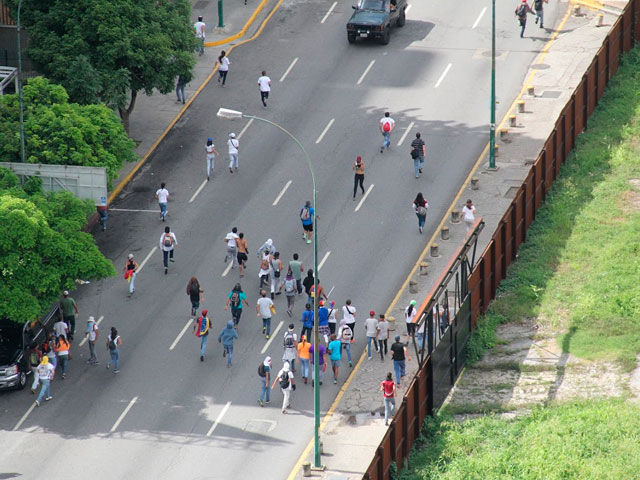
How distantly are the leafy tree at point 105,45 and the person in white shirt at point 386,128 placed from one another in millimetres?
7401

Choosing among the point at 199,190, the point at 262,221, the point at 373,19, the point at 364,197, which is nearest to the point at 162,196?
the point at 199,190

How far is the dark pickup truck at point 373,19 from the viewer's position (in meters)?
62.5

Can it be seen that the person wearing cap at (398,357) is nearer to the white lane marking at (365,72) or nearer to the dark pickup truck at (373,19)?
the white lane marking at (365,72)

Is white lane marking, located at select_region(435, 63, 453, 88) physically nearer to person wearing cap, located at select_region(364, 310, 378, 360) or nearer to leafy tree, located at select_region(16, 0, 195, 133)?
leafy tree, located at select_region(16, 0, 195, 133)

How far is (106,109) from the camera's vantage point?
4972cm

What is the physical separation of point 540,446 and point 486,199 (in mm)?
16161

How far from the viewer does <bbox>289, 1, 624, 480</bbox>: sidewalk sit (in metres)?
40.5

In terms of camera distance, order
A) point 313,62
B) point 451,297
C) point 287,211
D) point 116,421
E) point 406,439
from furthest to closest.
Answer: point 313,62, point 287,211, point 451,297, point 116,421, point 406,439

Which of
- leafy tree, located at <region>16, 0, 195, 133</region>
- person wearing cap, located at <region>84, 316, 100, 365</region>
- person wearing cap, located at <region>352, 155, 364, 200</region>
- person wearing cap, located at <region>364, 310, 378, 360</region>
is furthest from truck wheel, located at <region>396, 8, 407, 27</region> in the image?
person wearing cap, located at <region>84, 316, 100, 365</region>

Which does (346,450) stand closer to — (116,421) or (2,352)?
(116,421)

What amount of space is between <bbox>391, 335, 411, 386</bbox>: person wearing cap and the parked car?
1050cm

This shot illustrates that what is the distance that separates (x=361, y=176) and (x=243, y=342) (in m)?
9.05

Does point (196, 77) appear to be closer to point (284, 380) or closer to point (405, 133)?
point (405, 133)

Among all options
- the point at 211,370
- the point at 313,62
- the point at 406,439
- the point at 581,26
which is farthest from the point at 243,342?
the point at 581,26
